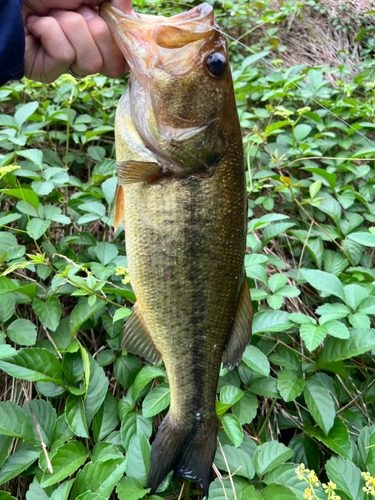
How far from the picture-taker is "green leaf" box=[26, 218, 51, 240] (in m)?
1.86

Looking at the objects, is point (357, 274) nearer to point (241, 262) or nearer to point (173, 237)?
point (241, 262)

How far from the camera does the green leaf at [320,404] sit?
162cm

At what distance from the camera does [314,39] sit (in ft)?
15.1

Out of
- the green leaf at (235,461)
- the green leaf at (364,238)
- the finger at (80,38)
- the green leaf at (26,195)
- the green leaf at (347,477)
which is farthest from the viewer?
the green leaf at (364,238)

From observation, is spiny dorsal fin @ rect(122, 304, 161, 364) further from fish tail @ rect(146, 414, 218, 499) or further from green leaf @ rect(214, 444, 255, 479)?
green leaf @ rect(214, 444, 255, 479)

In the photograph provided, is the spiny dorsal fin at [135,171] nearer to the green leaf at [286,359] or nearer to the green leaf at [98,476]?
the green leaf at [98,476]

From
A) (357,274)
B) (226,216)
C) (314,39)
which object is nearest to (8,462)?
(226,216)

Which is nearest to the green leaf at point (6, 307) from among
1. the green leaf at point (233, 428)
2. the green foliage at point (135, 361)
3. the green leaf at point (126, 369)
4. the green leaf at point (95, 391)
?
the green foliage at point (135, 361)

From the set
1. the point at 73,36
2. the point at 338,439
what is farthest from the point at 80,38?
the point at 338,439

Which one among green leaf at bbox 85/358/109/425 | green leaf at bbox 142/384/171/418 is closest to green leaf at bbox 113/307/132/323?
green leaf at bbox 85/358/109/425

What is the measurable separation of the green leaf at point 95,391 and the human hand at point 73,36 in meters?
1.22

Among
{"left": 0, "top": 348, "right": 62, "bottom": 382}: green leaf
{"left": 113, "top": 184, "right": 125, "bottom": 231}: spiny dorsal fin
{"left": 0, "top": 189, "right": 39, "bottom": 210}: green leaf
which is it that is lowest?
{"left": 0, "top": 348, "right": 62, "bottom": 382}: green leaf

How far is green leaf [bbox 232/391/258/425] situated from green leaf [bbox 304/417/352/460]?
291mm

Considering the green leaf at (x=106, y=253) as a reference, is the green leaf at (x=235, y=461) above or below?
below
